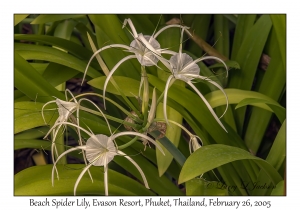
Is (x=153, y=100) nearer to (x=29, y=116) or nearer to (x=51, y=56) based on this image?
(x=29, y=116)

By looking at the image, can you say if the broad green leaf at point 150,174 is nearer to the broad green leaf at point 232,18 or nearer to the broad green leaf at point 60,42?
the broad green leaf at point 60,42

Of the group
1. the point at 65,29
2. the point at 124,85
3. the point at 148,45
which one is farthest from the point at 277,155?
the point at 65,29

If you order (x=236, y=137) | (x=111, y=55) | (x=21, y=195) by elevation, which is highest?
(x=111, y=55)

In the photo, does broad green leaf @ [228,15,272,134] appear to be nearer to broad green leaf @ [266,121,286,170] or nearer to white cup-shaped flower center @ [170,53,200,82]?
broad green leaf @ [266,121,286,170]

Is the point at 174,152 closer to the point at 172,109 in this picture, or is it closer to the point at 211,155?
the point at 211,155

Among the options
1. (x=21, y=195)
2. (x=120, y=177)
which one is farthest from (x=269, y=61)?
(x=21, y=195)

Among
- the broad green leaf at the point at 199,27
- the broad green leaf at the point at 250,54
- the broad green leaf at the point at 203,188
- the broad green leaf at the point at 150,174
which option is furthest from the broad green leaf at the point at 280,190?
the broad green leaf at the point at 199,27

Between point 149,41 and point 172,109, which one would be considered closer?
point 149,41

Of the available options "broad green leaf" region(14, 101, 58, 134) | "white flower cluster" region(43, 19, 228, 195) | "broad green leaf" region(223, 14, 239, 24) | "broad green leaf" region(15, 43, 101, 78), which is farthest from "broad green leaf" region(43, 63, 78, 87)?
"broad green leaf" region(223, 14, 239, 24)

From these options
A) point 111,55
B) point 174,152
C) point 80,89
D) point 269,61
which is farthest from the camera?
point 80,89
